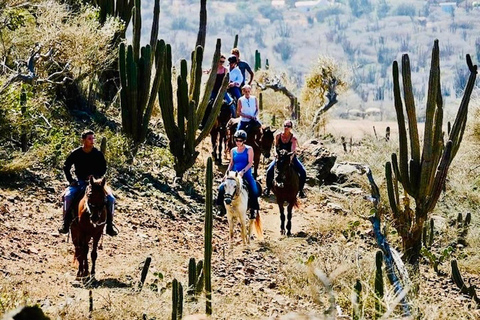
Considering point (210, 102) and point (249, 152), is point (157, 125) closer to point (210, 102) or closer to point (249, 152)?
point (210, 102)

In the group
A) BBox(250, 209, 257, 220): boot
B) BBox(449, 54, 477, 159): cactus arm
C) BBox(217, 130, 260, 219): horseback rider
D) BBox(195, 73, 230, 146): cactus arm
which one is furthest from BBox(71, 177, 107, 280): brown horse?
BBox(195, 73, 230, 146): cactus arm

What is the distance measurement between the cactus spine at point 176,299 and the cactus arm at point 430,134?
5373 mm

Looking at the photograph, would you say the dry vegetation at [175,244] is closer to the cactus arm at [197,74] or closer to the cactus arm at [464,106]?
the cactus arm at [197,74]

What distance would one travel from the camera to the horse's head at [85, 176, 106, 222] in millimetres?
10562

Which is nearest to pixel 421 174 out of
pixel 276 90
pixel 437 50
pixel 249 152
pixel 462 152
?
pixel 437 50

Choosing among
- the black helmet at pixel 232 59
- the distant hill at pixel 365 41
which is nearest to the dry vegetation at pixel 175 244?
the black helmet at pixel 232 59

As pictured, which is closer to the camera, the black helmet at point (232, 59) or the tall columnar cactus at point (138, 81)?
the tall columnar cactus at point (138, 81)

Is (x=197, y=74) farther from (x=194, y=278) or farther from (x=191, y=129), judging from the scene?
(x=194, y=278)

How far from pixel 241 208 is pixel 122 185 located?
3.82 metres

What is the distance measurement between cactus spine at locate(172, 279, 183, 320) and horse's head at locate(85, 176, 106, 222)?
2337 millimetres

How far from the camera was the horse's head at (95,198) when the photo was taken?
416 inches

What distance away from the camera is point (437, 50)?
12.2 metres

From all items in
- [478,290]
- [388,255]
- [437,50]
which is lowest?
[478,290]

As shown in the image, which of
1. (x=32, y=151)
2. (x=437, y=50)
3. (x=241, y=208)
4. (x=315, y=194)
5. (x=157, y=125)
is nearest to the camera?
(x=437, y=50)
